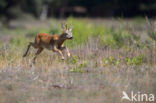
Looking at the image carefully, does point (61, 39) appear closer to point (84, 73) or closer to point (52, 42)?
point (52, 42)

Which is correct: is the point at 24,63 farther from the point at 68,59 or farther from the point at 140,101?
the point at 140,101

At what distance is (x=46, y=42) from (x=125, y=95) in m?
3.95

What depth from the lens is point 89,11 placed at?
52344 mm

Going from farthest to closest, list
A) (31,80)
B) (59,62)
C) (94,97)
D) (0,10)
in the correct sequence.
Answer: (0,10)
(59,62)
(31,80)
(94,97)

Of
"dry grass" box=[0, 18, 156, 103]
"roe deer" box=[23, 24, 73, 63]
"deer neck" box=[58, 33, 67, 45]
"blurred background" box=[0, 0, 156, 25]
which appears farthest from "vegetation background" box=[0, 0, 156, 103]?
"blurred background" box=[0, 0, 156, 25]

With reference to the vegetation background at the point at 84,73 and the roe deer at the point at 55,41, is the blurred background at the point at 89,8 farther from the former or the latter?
the roe deer at the point at 55,41

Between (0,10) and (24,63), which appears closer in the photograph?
(24,63)

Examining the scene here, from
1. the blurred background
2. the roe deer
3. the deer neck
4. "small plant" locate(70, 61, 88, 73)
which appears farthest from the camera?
the blurred background

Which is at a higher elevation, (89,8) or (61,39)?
(89,8)

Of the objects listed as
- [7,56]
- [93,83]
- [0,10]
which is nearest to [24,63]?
[7,56]

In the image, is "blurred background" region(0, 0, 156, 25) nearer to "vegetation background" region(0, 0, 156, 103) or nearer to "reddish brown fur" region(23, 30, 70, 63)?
"vegetation background" region(0, 0, 156, 103)

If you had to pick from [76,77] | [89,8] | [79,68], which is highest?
[89,8]

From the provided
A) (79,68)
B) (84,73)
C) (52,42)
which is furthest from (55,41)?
(84,73)

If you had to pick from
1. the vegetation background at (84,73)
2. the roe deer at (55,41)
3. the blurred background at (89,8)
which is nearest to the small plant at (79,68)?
the vegetation background at (84,73)
